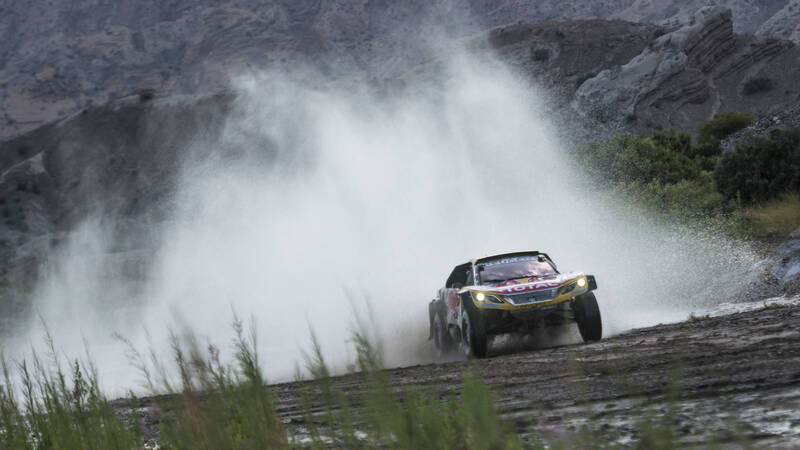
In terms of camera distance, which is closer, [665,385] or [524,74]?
[665,385]

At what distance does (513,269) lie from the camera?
11047mm

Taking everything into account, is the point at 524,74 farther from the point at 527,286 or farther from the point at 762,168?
the point at 527,286

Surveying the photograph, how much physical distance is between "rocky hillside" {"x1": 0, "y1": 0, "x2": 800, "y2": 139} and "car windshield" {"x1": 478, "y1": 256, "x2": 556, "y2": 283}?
12608cm

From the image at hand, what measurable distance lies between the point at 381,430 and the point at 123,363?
24.0 metres

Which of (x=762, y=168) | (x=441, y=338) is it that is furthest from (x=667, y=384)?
(x=762, y=168)

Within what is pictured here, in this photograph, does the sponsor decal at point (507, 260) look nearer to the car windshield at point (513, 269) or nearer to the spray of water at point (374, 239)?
the car windshield at point (513, 269)

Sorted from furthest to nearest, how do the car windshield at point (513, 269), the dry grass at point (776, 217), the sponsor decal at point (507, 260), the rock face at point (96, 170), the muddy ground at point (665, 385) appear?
the rock face at point (96, 170)
the dry grass at point (776, 217)
the sponsor decal at point (507, 260)
the car windshield at point (513, 269)
the muddy ground at point (665, 385)

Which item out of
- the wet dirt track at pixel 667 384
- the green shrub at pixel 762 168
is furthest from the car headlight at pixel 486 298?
the green shrub at pixel 762 168

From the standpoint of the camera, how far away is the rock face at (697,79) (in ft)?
192

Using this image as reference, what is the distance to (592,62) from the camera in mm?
73562

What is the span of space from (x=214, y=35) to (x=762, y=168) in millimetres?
148434

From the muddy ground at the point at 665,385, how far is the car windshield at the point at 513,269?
193 cm

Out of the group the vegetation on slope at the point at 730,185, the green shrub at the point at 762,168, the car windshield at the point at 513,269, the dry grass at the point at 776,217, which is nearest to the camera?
the car windshield at the point at 513,269

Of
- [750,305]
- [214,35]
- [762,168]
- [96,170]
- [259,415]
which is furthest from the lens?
[214,35]
